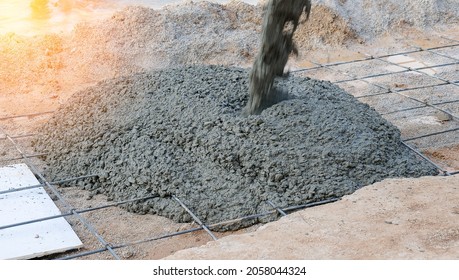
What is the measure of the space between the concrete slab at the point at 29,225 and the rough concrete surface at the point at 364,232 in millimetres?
828

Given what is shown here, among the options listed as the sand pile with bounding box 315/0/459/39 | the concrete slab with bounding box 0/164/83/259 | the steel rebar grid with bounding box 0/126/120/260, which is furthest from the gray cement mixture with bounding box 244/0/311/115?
the sand pile with bounding box 315/0/459/39

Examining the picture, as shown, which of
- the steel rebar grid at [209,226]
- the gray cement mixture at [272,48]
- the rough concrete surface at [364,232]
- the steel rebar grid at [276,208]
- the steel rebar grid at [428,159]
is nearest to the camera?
the rough concrete surface at [364,232]

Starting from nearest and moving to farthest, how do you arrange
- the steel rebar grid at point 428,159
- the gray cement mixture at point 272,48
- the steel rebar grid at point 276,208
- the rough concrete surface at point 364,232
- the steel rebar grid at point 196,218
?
the rough concrete surface at point 364,232
the steel rebar grid at point 196,218
the steel rebar grid at point 276,208
the steel rebar grid at point 428,159
the gray cement mixture at point 272,48

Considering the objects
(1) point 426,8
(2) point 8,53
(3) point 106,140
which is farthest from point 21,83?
(1) point 426,8

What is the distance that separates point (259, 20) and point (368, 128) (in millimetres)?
3373

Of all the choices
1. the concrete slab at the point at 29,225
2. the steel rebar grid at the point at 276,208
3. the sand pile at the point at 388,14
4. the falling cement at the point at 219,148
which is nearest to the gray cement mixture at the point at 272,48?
the falling cement at the point at 219,148

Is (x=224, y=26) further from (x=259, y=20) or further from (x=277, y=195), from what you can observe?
(x=277, y=195)

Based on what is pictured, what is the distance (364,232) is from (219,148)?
126cm

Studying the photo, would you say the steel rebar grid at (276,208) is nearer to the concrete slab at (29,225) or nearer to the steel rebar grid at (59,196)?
the steel rebar grid at (59,196)

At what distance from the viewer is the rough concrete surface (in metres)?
3.73

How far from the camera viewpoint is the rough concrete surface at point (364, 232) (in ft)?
12.2

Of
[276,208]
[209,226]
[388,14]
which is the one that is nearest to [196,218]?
[209,226]

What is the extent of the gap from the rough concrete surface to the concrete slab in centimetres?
83

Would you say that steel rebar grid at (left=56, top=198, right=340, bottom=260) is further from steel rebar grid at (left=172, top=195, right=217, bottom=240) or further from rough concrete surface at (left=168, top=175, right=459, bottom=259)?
rough concrete surface at (left=168, top=175, right=459, bottom=259)
